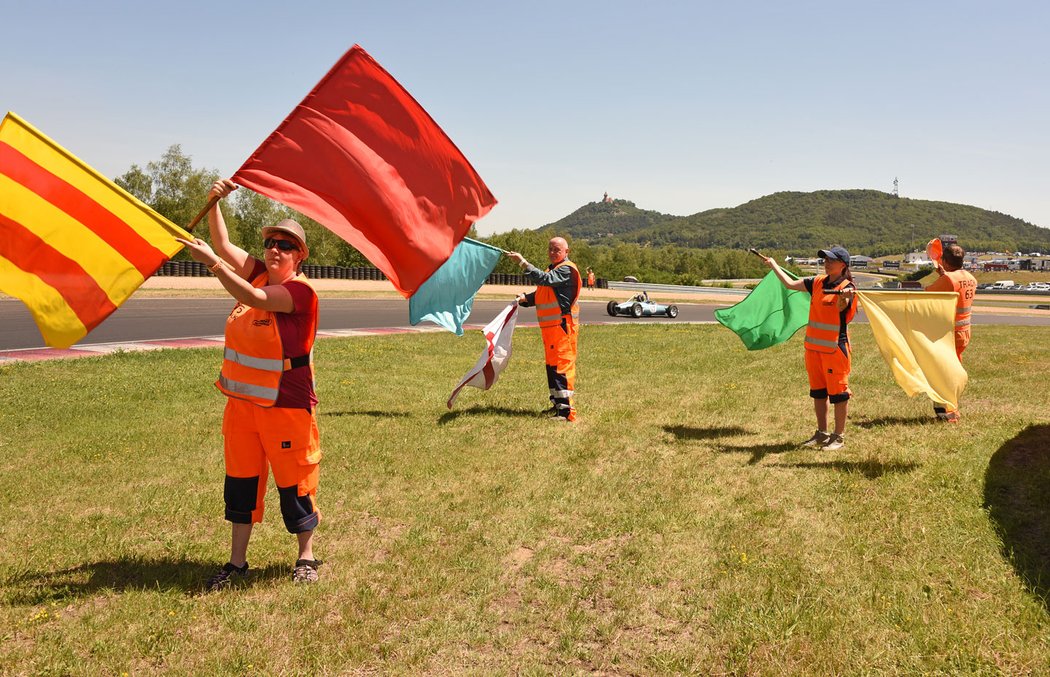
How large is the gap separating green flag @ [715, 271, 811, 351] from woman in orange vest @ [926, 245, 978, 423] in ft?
5.02

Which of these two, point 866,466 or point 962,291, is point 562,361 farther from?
point 962,291

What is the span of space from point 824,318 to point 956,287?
258 cm

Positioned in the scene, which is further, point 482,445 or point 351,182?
point 482,445

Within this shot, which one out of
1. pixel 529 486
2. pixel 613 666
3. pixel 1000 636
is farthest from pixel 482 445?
pixel 1000 636

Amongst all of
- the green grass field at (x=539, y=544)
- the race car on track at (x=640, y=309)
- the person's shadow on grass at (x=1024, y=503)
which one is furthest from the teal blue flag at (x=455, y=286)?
the race car on track at (x=640, y=309)

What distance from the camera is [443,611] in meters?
4.57

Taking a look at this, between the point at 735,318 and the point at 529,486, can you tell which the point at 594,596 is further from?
the point at 735,318

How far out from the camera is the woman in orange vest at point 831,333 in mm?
8109

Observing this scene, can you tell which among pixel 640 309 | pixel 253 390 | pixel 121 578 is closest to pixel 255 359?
pixel 253 390

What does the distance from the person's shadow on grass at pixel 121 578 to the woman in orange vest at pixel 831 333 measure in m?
5.80

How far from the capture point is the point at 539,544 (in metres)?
5.70

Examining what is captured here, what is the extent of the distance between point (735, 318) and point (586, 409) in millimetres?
2288

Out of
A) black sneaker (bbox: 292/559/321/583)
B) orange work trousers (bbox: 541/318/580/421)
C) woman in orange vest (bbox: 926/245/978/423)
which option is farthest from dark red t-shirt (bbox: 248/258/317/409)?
woman in orange vest (bbox: 926/245/978/423)

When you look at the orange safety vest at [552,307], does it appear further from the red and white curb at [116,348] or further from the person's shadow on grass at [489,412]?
the red and white curb at [116,348]
